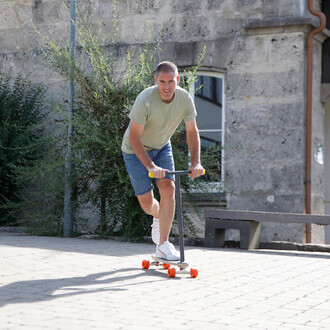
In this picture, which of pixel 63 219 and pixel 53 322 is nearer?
pixel 53 322

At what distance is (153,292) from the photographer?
4.98 meters

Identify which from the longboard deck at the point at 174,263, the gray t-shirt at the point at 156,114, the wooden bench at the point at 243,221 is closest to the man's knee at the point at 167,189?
the gray t-shirt at the point at 156,114

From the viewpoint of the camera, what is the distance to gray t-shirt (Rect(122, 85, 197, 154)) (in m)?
5.87

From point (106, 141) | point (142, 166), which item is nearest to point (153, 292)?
point (142, 166)

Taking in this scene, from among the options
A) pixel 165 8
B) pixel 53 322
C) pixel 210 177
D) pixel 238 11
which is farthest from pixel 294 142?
pixel 53 322

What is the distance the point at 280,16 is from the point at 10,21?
4.75m

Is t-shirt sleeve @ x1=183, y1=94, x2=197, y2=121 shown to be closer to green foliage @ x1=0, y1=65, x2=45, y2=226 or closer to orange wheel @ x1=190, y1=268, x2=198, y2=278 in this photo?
orange wheel @ x1=190, y1=268, x2=198, y2=278

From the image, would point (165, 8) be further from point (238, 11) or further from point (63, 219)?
point (63, 219)

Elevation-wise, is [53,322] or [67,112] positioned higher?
[67,112]

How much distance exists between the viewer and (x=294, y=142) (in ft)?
34.3

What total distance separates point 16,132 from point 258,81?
3.79m

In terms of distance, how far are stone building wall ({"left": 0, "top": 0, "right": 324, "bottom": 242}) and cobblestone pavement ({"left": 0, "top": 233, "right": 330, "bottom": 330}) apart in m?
2.87

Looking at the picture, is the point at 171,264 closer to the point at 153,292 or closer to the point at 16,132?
the point at 153,292

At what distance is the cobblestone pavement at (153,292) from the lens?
404 centimetres
